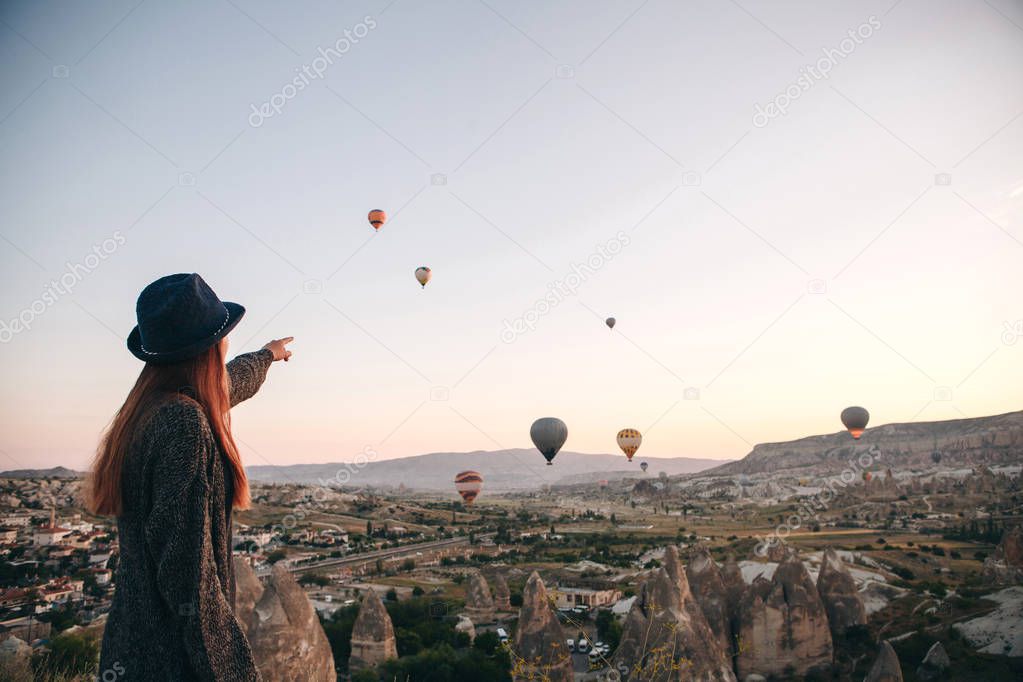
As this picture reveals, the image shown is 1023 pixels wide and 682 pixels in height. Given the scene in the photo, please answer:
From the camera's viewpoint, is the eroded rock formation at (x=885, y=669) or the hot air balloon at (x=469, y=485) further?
the hot air balloon at (x=469, y=485)

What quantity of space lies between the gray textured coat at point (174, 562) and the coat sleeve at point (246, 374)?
0.72 metres

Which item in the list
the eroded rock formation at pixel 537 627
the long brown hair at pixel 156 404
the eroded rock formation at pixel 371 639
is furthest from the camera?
the eroded rock formation at pixel 371 639

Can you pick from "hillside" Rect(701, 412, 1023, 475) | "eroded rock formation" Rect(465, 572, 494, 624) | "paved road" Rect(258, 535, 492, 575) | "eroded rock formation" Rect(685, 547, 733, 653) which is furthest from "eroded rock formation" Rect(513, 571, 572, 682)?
"hillside" Rect(701, 412, 1023, 475)

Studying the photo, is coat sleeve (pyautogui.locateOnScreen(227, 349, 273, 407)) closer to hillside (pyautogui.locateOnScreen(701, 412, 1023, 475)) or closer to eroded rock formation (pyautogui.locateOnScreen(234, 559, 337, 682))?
eroded rock formation (pyautogui.locateOnScreen(234, 559, 337, 682))

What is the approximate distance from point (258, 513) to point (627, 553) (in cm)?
3376

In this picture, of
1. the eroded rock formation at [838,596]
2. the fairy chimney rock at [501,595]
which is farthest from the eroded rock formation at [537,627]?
the fairy chimney rock at [501,595]

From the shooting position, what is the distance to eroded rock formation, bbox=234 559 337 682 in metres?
13.4

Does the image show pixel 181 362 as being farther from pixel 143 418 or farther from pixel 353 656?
pixel 353 656

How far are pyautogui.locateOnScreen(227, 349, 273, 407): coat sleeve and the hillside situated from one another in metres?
104

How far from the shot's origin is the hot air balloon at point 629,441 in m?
39.7

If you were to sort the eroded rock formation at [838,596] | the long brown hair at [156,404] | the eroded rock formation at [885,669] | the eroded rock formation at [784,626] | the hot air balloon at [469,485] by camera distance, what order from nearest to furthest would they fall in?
the long brown hair at [156,404]
the eroded rock formation at [885,669]
the eroded rock formation at [784,626]
the eroded rock formation at [838,596]
the hot air balloon at [469,485]

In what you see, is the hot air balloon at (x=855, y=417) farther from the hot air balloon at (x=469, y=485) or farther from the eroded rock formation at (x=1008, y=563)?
the hot air balloon at (x=469, y=485)

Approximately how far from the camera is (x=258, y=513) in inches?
2672

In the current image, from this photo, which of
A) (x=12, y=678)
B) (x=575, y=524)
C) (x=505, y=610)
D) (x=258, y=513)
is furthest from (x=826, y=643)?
(x=575, y=524)
